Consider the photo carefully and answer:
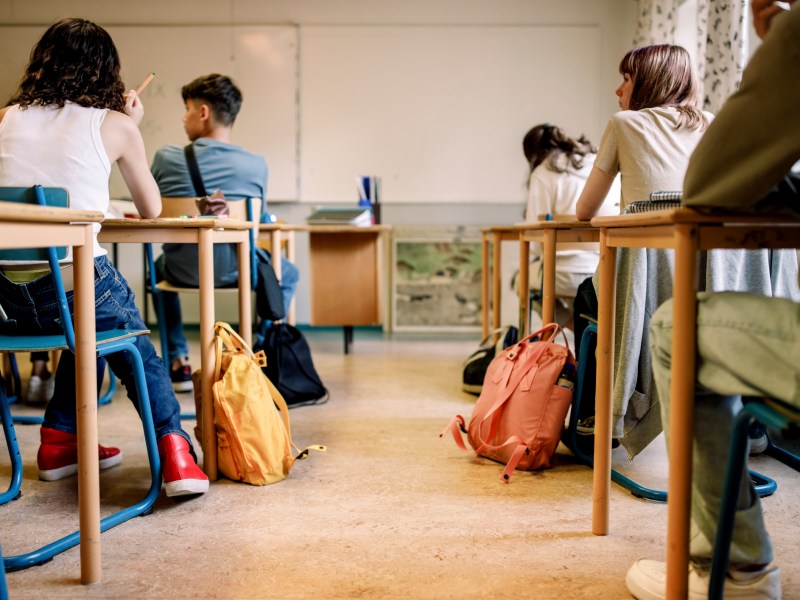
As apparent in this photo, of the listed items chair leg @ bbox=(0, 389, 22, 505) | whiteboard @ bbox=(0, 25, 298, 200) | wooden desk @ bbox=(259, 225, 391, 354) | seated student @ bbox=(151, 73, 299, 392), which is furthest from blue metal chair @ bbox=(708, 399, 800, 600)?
whiteboard @ bbox=(0, 25, 298, 200)

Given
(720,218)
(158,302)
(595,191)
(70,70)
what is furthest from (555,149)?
(720,218)

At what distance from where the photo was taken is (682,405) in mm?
1130

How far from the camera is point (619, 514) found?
1.78 m

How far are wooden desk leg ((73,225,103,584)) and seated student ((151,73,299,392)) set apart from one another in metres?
1.54

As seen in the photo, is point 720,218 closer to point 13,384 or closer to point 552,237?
point 552,237

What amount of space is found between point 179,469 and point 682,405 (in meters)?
1.22

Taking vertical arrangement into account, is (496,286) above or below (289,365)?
above

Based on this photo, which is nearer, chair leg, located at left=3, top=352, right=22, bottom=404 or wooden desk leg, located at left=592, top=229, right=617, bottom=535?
wooden desk leg, located at left=592, top=229, right=617, bottom=535

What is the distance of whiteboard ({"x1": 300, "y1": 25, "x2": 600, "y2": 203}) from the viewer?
5191mm

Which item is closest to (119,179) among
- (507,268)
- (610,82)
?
(507,268)

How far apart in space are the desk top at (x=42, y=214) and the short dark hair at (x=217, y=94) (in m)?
1.90

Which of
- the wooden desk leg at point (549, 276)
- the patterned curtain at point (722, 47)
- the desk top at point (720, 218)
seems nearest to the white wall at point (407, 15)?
the patterned curtain at point (722, 47)

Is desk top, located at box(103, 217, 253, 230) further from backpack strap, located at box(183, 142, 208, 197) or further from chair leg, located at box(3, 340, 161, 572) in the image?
backpack strap, located at box(183, 142, 208, 197)

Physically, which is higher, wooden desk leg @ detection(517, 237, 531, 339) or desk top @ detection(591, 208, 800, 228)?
desk top @ detection(591, 208, 800, 228)
